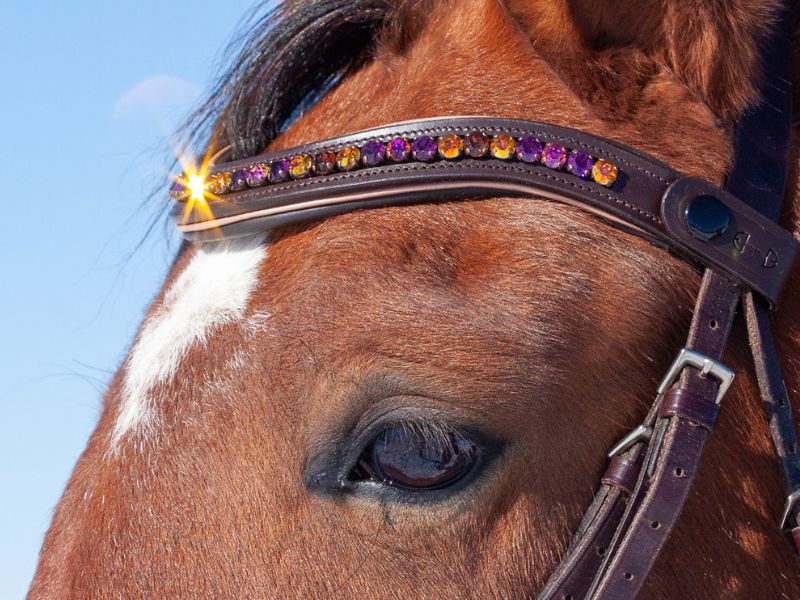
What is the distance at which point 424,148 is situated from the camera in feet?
6.86

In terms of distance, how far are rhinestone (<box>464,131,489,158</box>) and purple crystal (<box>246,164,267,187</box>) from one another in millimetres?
491

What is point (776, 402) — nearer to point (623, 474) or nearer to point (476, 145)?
point (623, 474)

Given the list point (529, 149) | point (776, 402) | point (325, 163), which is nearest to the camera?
point (776, 402)

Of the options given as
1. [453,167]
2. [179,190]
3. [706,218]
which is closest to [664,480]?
[706,218]

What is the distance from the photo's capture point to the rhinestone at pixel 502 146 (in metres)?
2.06

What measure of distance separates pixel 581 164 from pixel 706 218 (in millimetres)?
276

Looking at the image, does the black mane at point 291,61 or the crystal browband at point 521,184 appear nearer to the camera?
the crystal browband at point 521,184

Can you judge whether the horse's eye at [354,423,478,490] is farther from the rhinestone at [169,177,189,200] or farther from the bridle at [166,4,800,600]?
the rhinestone at [169,177,189,200]

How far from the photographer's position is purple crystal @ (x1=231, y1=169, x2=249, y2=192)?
7.52 ft

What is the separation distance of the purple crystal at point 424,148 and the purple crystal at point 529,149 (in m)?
0.18

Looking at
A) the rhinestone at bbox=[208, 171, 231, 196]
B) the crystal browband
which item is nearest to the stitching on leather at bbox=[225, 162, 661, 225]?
the crystal browband

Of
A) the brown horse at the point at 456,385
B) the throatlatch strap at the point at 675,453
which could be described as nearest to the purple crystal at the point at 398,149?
the brown horse at the point at 456,385

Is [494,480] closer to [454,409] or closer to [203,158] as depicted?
[454,409]

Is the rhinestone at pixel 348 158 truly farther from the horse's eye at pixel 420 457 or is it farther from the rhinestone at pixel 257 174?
the horse's eye at pixel 420 457
